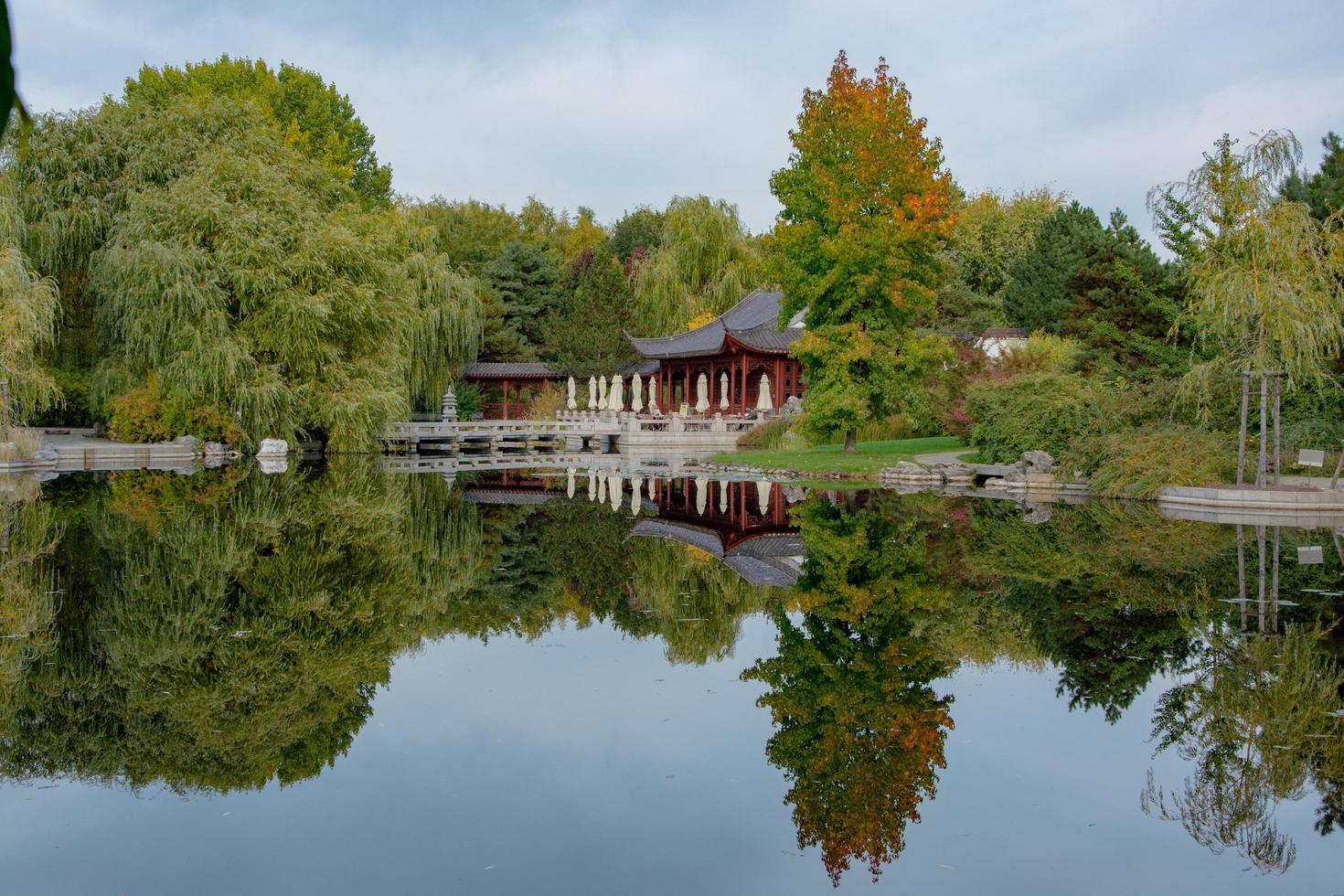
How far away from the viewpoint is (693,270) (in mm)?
43094

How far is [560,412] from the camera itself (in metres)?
36.5

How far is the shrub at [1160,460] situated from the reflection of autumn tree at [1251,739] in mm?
9234

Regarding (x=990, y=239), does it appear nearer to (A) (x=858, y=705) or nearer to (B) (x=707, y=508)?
(B) (x=707, y=508)

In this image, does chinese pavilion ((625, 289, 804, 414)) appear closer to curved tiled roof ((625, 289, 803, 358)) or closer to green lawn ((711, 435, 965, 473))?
curved tiled roof ((625, 289, 803, 358))

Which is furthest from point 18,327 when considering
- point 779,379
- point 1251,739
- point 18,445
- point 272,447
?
point 779,379

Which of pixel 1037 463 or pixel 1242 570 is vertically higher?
pixel 1037 463

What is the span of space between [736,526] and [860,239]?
27.7ft

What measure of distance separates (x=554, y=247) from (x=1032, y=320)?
24185 mm

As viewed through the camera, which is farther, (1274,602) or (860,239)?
(860,239)

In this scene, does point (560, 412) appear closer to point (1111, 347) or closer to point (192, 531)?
point (1111, 347)

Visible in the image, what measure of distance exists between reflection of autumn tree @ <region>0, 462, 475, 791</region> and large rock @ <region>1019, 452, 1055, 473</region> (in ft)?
31.0

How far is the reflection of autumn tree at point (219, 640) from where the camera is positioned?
500 cm

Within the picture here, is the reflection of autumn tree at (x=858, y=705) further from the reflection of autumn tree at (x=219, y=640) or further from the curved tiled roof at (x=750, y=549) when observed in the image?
the reflection of autumn tree at (x=219, y=640)

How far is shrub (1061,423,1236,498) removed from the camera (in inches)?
609
